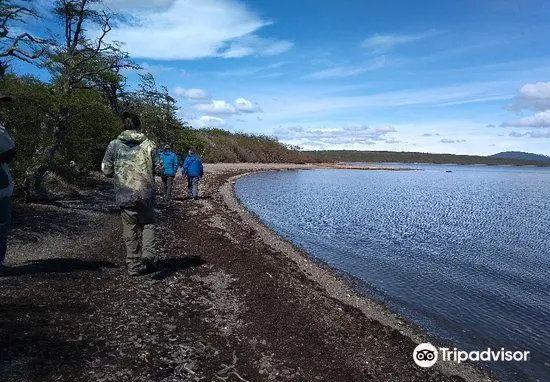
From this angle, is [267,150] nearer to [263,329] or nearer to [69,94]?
[69,94]

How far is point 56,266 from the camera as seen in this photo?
8.27m

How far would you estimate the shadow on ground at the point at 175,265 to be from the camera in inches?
338

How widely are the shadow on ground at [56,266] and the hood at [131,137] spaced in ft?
8.62

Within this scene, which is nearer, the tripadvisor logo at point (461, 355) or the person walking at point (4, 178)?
the person walking at point (4, 178)

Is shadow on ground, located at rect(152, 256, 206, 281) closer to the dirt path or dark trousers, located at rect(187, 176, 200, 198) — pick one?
the dirt path

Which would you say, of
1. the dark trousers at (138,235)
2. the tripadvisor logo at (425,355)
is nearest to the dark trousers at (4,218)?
the dark trousers at (138,235)

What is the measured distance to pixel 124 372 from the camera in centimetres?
480

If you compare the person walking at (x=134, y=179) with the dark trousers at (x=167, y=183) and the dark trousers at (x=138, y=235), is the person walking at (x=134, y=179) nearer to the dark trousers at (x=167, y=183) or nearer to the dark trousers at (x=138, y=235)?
the dark trousers at (x=138, y=235)

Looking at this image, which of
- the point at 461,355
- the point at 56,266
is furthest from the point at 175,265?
the point at 461,355

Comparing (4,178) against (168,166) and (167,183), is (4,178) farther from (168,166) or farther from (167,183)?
(167,183)

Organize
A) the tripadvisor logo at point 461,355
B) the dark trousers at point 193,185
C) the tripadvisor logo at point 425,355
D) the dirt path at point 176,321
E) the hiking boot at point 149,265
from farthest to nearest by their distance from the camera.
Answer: the dark trousers at point 193,185 < the hiking boot at point 149,265 < the tripadvisor logo at point 461,355 < the tripadvisor logo at point 425,355 < the dirt path at point 176,321

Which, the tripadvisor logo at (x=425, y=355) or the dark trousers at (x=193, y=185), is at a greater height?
the dark trousers at (x=193, y=185)

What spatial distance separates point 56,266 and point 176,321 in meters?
3.30

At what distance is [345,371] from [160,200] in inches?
633
